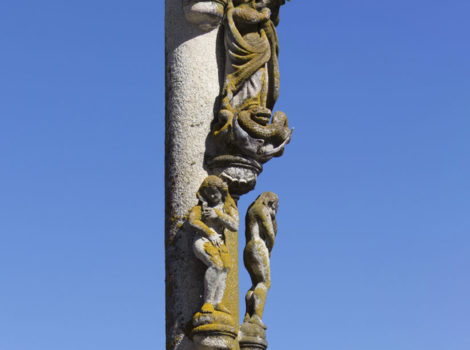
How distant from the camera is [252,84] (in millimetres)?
12203

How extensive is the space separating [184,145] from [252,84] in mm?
1034

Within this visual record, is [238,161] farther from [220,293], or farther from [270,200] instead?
[220,293]

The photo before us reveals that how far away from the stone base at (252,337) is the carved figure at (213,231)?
0.42 metres

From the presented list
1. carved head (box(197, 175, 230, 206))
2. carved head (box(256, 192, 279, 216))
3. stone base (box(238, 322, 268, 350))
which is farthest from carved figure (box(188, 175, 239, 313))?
carved head (box(256, 192, 279, 216))

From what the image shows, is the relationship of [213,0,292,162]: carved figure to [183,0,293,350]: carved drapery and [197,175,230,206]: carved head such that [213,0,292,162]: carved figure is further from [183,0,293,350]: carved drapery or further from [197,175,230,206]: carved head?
[197,175,230,206]: carved head

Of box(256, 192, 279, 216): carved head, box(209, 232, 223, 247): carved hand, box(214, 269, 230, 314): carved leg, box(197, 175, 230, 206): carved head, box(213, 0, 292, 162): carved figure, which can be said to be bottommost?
box(214, 269, 230, 314): carved leg

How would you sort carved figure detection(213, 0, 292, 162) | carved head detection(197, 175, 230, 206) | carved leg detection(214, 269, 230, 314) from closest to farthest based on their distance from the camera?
carved leg detection(214, 269, 230, 314)
carved head detection(197, 175, 230, 206)
carved figure detection(213, 0, 292, 162)

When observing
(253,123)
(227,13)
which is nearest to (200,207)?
(253,123)

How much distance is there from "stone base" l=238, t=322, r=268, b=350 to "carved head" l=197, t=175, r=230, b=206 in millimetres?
1256

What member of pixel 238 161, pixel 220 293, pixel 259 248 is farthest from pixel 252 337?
pixel 238 161

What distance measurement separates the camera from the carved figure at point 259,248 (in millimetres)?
11601

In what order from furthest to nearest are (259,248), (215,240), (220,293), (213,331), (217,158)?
(259,248) < (217,158) < (215,240) < (220,293) < (213,331)

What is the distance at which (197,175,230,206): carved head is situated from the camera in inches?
448

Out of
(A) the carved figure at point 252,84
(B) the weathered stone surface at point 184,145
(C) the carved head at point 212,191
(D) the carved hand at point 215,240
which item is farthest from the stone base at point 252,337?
(A) the carved figure at point 252,84
